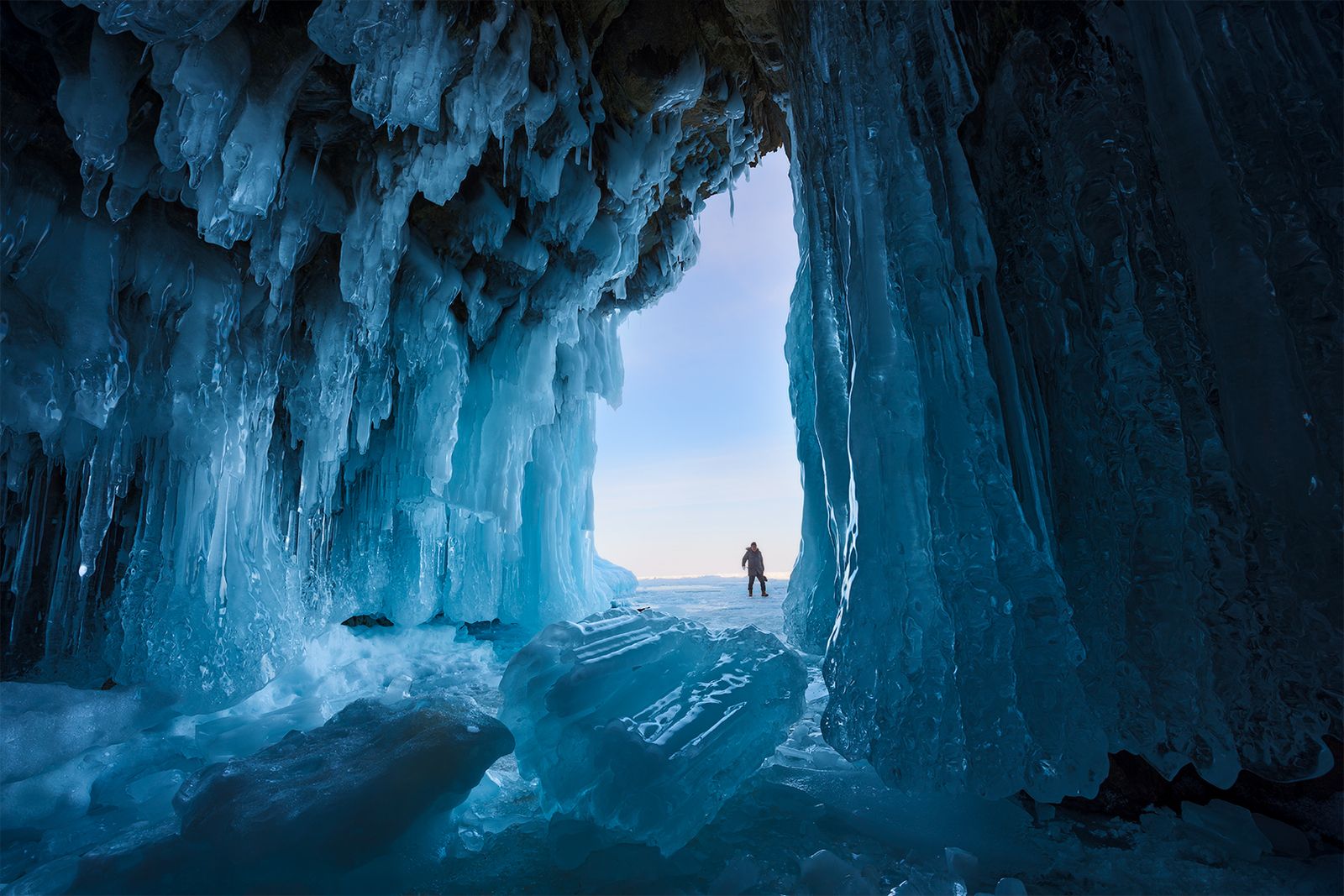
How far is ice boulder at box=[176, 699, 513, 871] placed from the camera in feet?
5.96

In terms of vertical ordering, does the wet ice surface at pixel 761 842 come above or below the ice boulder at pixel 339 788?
below

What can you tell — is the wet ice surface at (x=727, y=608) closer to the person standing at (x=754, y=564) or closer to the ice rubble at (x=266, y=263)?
the person standing at (x=754, y=564)

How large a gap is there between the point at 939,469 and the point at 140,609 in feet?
18.5

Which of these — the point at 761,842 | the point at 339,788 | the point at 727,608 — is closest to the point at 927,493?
the point at 761,842

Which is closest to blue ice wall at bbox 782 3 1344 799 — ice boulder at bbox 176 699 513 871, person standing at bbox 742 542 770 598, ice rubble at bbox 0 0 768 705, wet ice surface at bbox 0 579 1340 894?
wet ice surface at bbox 0 579 1340 894

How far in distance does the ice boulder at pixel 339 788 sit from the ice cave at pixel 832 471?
2 cm

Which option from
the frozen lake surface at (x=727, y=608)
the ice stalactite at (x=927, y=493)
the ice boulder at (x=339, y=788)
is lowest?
the frozen lake surface at (x=727, y=608)

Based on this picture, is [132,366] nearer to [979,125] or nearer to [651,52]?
[651,52]

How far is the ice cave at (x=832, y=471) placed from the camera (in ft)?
5.36

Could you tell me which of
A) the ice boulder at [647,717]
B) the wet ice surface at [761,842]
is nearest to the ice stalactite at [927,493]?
the wet ice surface at [761,842]

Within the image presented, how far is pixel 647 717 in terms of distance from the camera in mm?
2164

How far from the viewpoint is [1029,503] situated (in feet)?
6.80

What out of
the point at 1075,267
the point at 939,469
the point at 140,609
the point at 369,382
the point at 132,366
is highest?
the point at 369,382

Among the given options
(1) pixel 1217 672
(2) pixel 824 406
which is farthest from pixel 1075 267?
(1) pixel 1217 672
